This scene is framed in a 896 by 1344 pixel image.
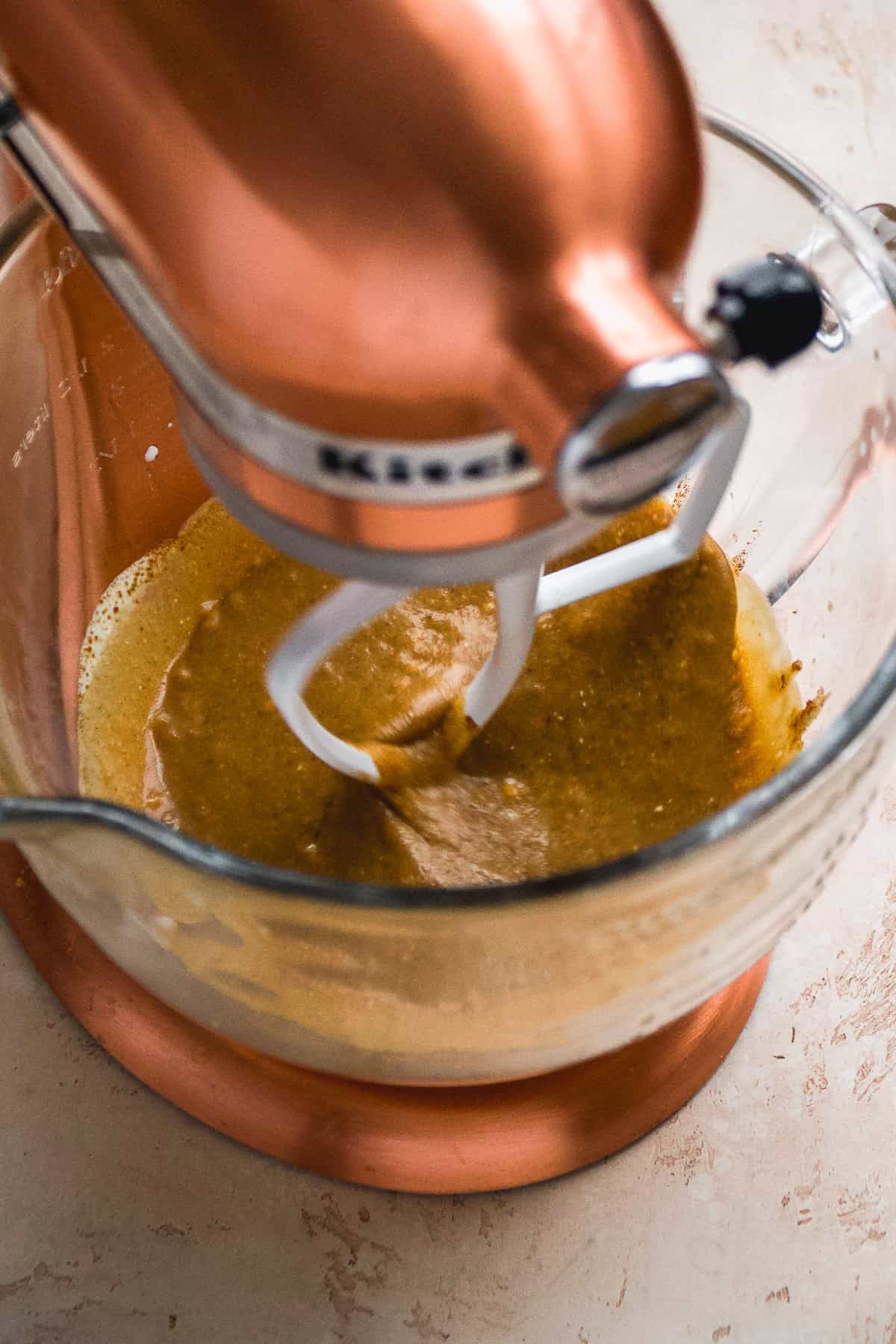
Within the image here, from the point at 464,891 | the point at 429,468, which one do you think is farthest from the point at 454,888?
the point at 429,468

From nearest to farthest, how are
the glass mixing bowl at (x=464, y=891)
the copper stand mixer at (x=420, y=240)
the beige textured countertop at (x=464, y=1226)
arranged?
1. the copper stand mixer at (x=420, y=240)
2. the glass mixing bowl at (x=464, y=891)
3. the beige textured countertop at (x=464, y=1226)

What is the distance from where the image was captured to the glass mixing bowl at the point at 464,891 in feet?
1.29

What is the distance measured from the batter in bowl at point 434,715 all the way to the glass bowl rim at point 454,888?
189 mm

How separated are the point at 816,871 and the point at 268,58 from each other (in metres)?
0.31

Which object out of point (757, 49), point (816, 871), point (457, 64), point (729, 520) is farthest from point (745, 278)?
point (757, 49)

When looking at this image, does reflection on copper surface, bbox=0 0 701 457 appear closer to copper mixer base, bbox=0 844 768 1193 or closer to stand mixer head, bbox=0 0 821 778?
stand mixer head, bbox=0 0 821 778

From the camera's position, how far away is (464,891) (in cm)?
37

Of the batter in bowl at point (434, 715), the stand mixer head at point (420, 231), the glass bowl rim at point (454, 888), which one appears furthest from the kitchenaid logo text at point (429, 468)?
the batter in bowl at point (434, 715)

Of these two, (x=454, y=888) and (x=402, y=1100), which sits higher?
(x=454, y=888)

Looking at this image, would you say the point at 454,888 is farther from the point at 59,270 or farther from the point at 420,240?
the point at 59,270

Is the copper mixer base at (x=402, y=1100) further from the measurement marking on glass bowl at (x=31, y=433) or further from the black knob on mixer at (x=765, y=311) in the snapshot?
the black knob on mixer at (x=765, y=311)

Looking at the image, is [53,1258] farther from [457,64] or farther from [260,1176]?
[457,64]

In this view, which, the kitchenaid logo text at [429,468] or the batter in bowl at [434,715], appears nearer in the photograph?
the kitchenaid logo text at [429,468]

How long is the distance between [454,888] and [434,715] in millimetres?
239
